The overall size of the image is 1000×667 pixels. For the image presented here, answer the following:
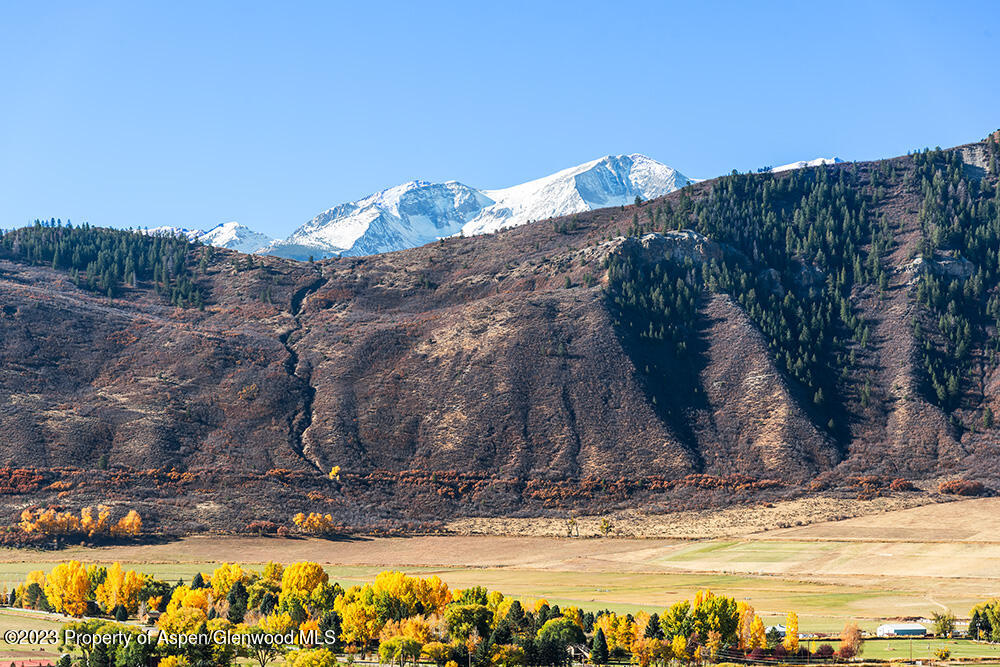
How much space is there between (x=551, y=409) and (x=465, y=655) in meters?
114

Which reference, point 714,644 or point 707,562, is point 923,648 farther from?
point 707,562

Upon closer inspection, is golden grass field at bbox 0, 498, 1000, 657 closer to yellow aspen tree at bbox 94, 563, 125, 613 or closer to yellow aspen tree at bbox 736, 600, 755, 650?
yellow aspen tree at bbox 94, 563, 125, 613

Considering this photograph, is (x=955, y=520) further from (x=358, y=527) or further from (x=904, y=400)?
(x=358, y=527)

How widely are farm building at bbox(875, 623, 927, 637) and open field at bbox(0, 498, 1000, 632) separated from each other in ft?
12.7

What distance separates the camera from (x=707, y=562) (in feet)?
438

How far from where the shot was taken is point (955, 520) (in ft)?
492

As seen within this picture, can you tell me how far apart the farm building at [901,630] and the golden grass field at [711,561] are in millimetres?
3356

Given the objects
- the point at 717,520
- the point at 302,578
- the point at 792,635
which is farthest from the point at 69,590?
the point at 717,520

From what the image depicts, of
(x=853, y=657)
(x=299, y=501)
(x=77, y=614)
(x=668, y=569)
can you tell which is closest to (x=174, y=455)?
(x=299, y=501)

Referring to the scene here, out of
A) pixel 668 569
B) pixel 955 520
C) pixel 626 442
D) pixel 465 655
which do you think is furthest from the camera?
pixel 626 442

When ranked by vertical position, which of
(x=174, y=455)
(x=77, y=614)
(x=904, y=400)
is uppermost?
(x=904, y=400)

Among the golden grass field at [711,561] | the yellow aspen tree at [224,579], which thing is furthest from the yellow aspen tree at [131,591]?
the golden grass field at [711,561]

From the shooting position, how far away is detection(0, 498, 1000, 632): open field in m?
107

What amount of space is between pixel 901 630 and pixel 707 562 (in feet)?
156
